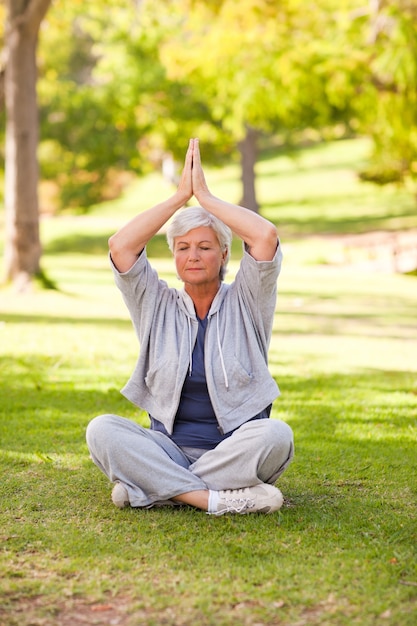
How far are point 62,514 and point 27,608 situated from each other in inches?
44.6

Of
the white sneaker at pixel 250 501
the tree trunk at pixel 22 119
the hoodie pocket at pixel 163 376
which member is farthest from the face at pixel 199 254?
the tree trunk at pixel 22 119

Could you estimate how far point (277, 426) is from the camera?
14.3 ft

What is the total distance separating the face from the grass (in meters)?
1.07

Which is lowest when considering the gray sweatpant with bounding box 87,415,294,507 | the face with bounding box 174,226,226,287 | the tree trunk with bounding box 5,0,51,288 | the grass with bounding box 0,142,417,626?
the grass with bounding box 0,142,417,626

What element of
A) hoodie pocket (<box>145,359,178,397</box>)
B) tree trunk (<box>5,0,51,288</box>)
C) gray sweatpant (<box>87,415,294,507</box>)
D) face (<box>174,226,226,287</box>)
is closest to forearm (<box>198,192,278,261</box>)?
face (<box>174,226,226,287</box>)

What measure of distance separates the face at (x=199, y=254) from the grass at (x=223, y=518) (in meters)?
1.07

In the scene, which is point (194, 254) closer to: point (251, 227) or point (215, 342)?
point (251, 227)

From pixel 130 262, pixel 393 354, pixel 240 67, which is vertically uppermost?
pixel 240 67

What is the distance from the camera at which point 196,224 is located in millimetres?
4535

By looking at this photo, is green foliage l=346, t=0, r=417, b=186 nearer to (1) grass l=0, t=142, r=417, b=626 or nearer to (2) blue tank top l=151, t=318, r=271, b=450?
(1) grass l=0, t=142, r=417, b=626

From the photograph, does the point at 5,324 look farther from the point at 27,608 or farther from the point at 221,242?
the point at 27,608

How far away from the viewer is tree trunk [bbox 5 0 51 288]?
47.0ft

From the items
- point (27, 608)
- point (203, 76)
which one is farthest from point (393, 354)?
point (203, 76)

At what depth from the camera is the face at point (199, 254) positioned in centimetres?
454
